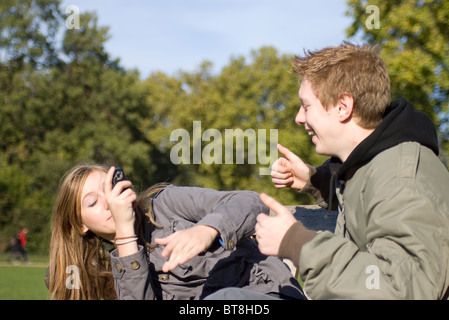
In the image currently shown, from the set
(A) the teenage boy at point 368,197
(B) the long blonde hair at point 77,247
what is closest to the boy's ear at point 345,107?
(A) the teenage boy at point 368,197

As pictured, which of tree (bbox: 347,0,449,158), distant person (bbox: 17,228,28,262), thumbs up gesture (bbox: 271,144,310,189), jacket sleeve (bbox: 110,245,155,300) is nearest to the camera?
jacket sleeve (bbox: 110,245,155,300)

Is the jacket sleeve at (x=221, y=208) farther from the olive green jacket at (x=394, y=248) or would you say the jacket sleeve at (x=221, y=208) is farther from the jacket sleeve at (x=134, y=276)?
Answer: the olive green jacket at (x=394, y=248)

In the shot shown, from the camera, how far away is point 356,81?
2.50 meters

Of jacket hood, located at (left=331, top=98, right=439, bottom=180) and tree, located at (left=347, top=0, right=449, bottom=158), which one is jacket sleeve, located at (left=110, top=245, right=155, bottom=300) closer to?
jacket hood, located at (left=331, top=98, right=439, bottom=180)

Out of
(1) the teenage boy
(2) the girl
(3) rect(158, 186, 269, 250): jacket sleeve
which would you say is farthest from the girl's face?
(1) the teenage boy

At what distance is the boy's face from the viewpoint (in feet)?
8.21

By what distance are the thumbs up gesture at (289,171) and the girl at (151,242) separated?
324 millimetres

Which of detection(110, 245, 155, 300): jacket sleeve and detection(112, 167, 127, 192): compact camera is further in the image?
detection(112, 167, 127, 192): compact camera

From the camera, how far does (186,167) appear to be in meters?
42.6

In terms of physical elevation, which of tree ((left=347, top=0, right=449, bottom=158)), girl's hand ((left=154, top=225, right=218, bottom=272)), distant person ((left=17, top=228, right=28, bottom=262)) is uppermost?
tree ((left=347, top=0, right=449, bottom=158))

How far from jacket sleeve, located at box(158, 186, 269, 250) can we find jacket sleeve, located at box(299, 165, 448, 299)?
2.14 ft

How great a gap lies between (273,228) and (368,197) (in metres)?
0.36
